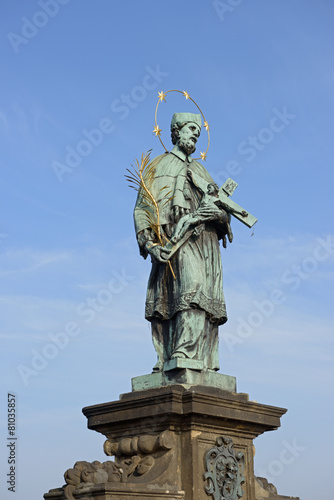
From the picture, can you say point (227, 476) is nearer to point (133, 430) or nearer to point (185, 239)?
point (133, 430)

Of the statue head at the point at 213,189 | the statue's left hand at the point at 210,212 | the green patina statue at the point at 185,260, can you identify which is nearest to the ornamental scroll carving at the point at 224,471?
the green patina statue at the point at 185,260

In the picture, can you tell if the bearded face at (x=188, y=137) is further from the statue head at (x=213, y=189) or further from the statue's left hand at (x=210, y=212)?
the statue's left hand at (x=210, y=212)

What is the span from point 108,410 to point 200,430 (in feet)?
4.10

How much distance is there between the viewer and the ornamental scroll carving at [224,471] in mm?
8992

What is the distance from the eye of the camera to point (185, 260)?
10109mm

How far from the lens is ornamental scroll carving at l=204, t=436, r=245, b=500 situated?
29.5 ft

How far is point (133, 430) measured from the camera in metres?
A: 9.51

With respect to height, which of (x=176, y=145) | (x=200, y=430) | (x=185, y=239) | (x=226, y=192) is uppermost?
(x=176, y=145)

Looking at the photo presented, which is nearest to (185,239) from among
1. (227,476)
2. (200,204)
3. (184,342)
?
(200,204)

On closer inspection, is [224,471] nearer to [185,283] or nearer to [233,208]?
[185,283]

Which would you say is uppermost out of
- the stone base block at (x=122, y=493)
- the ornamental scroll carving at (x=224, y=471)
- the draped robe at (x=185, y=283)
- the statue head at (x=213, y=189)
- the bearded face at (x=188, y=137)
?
the bearded face at (x=188, y=137)

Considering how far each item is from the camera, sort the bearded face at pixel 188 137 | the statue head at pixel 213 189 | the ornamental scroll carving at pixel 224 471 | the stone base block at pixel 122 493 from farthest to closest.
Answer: the bearded face at pixel 188 137, the statue head at pixel 213 189, the ornamental scroll carving at pixel 224 471, the stone base block at pixel 122 493

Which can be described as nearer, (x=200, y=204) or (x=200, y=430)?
(x=200, y=430)

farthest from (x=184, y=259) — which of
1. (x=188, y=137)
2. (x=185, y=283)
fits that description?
(x=188, y=137)
